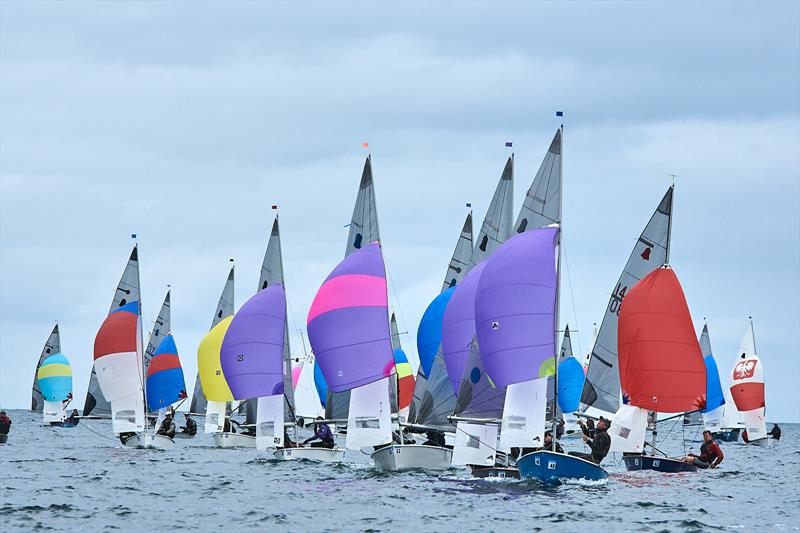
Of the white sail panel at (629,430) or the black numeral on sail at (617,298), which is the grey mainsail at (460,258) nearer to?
the black numeral on sail at (617,298)

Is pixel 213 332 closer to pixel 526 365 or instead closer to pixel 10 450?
pixel 10 450

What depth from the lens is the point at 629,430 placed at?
37.3m

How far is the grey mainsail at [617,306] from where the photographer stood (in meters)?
40.0

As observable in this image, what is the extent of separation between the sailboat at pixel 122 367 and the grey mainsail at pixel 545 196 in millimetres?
19080

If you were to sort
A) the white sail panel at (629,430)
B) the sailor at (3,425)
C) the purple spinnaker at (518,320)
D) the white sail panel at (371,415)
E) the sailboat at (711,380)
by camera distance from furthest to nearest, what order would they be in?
the sailboat at (711,380)
the sailor at (3,425)
the white sail panel at (371,415)
the white sail panel at (629,430)
the purple spinnaker at (518,320)

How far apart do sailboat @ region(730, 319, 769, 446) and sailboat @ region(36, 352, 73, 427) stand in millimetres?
44968

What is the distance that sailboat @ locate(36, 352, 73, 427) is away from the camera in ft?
276

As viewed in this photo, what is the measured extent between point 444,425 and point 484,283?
609cm

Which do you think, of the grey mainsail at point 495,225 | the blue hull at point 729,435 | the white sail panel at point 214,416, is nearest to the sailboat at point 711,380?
the blue hull at point 729,435

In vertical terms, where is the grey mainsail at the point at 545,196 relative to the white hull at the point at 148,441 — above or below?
above

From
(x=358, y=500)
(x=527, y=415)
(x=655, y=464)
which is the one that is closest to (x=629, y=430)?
(x=655, y=464)

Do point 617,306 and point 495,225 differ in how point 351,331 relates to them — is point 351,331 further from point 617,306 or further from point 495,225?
point 617,306

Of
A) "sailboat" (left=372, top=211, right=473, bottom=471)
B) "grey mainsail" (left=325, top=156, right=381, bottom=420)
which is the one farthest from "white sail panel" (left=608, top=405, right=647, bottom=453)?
"grey mainsail" (left=325, top=156, right=381, bottom=420)

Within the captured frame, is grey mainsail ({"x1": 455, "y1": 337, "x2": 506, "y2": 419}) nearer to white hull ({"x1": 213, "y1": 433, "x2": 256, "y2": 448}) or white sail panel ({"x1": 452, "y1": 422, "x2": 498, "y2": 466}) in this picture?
white sail panel ({"x1": 452, "y1": 422, "x2": 498, "y2": 466})
